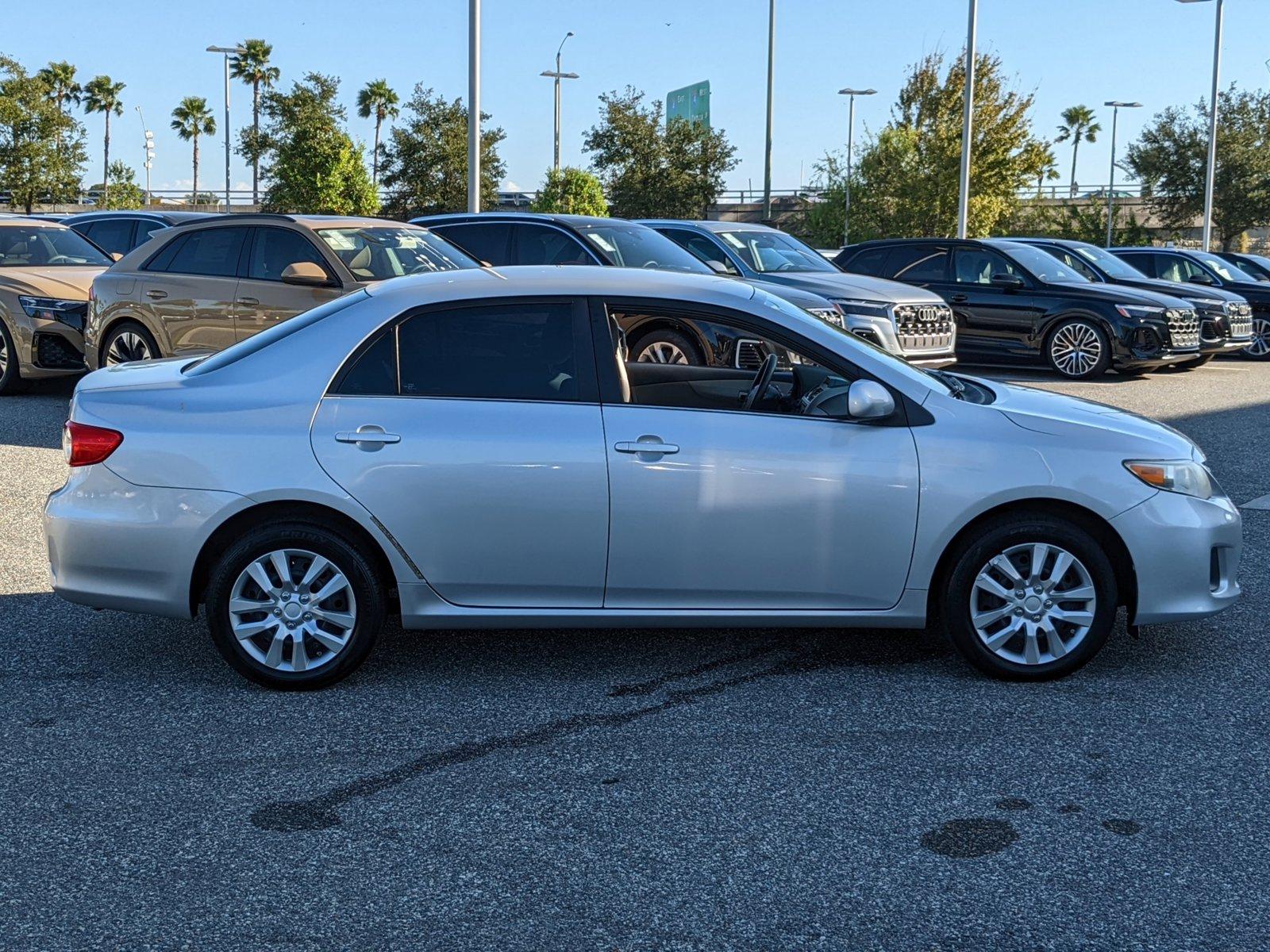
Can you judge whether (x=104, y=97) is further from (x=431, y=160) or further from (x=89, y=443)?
(x=89, y=443)

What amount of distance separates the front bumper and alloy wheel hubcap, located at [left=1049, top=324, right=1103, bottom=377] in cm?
1293

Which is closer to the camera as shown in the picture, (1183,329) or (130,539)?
(130,539)

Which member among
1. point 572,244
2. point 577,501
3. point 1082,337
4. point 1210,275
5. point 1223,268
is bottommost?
point 577,501

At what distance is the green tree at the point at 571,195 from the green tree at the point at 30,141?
19.0 metres

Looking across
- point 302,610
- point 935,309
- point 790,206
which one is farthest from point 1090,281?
point 790,206

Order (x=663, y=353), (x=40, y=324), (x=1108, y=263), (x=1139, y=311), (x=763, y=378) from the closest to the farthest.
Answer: (x=763, y=378) < (x=663, y=353) < (x=40, y=324) < (x=1139, y=311) < (x=1108, y=263)

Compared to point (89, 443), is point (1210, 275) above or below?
above

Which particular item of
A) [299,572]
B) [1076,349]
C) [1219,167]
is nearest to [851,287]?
[1076,349]

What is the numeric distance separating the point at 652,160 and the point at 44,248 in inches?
1587

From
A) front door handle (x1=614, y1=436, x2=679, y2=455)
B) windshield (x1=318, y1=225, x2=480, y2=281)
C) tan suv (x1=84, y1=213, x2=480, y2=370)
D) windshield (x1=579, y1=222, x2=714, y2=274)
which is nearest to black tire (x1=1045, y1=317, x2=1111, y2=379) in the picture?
windshield (x1=579, y1=222, x2=714, y2=274)

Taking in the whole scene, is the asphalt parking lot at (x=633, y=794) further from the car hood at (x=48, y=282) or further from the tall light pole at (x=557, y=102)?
the tall light pole at (x=557, y=102)

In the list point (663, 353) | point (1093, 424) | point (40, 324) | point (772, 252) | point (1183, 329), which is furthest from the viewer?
point (1183, 329)

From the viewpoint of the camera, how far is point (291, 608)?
5324 mm

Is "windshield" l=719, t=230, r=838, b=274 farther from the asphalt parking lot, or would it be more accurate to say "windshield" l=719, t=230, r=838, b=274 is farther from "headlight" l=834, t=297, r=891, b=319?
the asphalt parking lot
